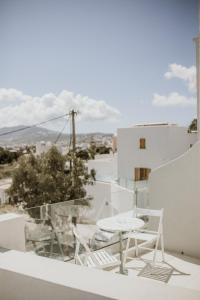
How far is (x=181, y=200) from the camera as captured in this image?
180 inches

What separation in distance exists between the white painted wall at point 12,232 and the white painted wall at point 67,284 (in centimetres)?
87

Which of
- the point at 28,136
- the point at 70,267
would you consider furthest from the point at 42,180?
the point at 28,136

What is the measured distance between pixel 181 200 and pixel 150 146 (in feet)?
37.5

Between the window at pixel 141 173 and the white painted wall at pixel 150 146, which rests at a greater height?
A: the white painted wall at pixel 150 146

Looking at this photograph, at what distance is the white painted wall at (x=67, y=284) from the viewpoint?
1535 millimetres

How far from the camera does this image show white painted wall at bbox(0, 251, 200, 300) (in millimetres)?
1535

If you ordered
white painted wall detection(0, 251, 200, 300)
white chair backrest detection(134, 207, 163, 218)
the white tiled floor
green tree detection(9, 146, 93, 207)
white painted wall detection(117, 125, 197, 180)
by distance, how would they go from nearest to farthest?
white painted wall detection(0, 251, 200, 300)
the white tiled floor
white chair backrest detection(134, 207, 163, 218)
green tree detection(9, 146, 93, 207)
white painted wall detection(117, 125, 197, 180)

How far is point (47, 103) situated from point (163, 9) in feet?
107

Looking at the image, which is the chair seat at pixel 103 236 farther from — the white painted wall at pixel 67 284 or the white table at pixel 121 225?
the white painted wall at pixel 67 284

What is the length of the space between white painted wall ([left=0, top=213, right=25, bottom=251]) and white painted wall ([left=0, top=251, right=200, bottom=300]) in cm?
87

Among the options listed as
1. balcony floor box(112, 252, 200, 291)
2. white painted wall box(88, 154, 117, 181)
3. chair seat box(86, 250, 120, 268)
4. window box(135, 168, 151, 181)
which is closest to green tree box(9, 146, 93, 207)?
window box(135, 168, 151, 181)

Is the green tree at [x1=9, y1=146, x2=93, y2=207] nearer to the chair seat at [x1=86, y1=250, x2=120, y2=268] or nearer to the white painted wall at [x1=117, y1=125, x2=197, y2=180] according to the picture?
the white painted wall at [x1=117, y1=125, x2=197, y2=180]

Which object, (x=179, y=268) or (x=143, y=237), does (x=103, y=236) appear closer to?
(x=143, y=237)

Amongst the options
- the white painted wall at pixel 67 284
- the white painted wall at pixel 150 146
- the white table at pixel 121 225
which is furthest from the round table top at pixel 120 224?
the white painted wall at pixel 150 146
